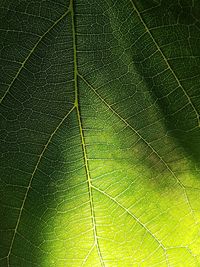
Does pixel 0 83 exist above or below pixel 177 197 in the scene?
above

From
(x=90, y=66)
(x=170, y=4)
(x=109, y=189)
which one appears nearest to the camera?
(x=170, y=4)

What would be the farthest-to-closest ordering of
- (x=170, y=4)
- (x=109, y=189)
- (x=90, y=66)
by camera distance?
(x=109, y=189), (x=90, y=66), (x=170, y=4)

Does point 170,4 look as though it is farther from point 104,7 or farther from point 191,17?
point 104,7

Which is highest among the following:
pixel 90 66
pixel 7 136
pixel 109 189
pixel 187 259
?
pixel 90 66

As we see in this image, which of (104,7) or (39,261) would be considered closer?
(104,7)

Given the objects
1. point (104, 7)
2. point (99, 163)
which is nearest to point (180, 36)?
point (104, 7)

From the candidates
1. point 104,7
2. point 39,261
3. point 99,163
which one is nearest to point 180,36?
point 104,7
